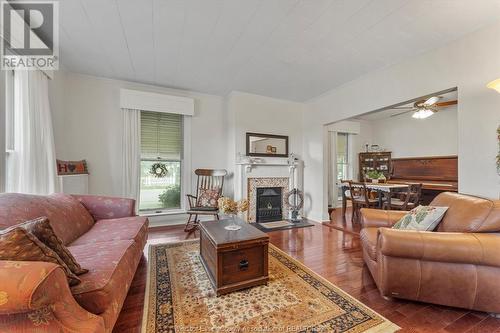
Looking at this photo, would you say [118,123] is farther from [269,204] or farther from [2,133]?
[269,204]

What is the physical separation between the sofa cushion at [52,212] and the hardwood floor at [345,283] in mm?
744

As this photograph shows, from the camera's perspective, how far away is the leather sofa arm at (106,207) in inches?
99.0

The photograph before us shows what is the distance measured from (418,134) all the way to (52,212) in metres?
7.06

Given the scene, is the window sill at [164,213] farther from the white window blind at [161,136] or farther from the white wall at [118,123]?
the white window blind at [161,136]

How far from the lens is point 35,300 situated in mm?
785

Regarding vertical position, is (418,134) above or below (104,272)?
above

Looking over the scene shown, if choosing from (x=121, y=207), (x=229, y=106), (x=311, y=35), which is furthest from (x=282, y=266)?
(x=229, y=106)

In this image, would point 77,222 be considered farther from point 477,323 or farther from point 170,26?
point 477,323

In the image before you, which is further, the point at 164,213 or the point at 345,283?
the point at 164,213

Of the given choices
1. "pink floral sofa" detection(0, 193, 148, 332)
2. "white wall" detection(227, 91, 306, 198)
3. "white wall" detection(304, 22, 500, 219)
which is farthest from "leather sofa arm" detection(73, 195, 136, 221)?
"white wall" detection(304, 22, 500, 219)

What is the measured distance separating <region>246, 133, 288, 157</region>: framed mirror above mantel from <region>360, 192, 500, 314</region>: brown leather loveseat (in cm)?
287

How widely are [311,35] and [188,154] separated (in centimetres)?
290

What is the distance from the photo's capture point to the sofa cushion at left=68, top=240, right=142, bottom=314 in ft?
3.62
